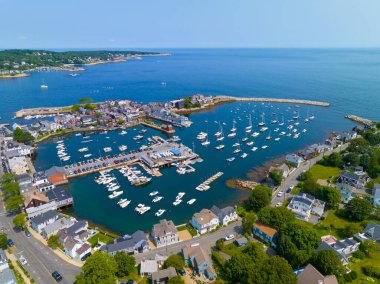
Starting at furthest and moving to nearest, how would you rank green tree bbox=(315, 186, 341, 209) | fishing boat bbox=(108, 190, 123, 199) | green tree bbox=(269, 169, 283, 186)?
green tree bbox=(269, 169, 283, 186) → fishing boat bbox=(108, 190, 123, 199) → green tree bbox=(315, 186, 341, 209)

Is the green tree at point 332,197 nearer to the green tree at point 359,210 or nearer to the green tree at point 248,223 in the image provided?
the green tree at point 359,210

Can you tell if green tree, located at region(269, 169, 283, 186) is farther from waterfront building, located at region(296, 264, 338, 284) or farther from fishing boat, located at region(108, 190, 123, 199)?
fishing boat, located at region(108, 190, 123, 199)

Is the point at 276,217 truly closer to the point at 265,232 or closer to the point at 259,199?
the point at 265,232

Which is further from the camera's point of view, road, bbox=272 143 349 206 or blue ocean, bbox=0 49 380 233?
blue ocean, bbox=0 49 380 233

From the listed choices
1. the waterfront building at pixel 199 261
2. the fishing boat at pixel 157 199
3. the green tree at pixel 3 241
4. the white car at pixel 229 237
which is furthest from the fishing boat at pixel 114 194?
the white car at pixel 229 237

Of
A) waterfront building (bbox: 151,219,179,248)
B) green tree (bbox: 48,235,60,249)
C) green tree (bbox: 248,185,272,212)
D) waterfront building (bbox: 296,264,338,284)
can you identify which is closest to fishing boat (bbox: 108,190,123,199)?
green tree (bbox: 48,235,60,249)

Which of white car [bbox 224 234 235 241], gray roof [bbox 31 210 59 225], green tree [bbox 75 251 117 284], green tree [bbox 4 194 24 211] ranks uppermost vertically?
green tree [bbox 75 251 117 284]

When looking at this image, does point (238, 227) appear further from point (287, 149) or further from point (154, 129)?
point (154, 129)

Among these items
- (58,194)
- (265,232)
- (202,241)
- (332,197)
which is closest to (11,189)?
(58,194)
